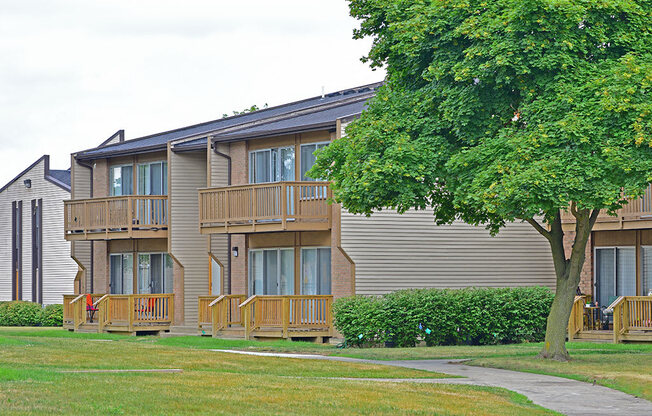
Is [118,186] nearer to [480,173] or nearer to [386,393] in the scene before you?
[480,173]

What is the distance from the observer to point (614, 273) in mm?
32531

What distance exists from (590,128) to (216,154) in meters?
17.3

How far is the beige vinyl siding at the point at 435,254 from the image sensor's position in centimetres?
3109

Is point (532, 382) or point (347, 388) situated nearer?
point (347, 388)

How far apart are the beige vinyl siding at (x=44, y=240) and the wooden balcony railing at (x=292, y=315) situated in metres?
18.0

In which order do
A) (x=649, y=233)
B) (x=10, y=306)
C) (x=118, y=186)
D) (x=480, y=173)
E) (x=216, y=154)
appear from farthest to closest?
(x=10, y=306) < (x=118, y=186) < (x=216, y=154) < (x=649, y=233) < (x=480, y=173)

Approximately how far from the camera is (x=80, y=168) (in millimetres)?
40906

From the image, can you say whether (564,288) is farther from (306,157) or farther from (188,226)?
(188,226)

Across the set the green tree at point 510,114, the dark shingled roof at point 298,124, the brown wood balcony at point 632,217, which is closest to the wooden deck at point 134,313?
the dark shingled roof at point 298,124

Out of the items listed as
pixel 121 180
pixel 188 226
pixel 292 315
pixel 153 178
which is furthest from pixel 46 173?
pixel 292 315

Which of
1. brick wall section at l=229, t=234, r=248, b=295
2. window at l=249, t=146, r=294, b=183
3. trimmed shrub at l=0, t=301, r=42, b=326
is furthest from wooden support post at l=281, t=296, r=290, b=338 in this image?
trimmed shrub at l=0, t=301, r=42, b=326

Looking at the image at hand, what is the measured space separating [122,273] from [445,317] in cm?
1557

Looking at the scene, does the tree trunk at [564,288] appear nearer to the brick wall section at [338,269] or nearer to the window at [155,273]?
the brick wall section at [338,269]

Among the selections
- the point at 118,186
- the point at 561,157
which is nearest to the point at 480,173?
the point at 561,157
